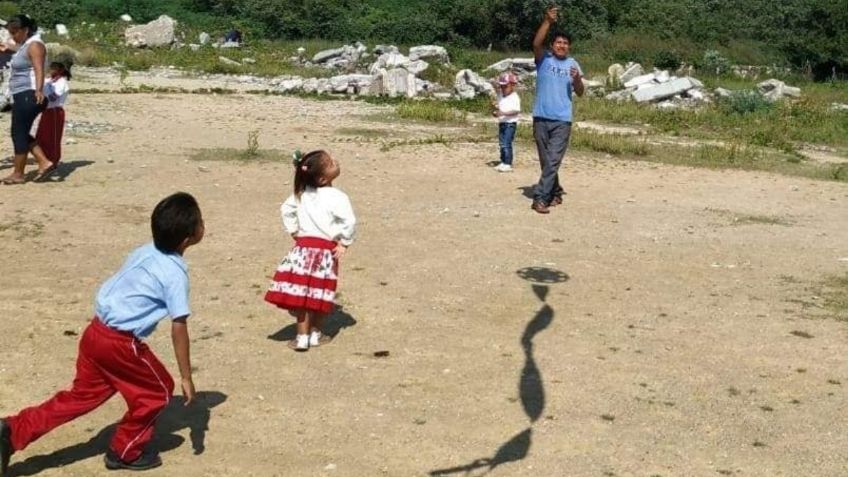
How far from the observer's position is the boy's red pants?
14.6ft

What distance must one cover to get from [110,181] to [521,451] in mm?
7382

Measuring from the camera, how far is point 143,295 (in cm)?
446

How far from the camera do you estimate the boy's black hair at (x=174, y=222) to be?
176 inches

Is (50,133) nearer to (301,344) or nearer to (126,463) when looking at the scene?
(301,344)

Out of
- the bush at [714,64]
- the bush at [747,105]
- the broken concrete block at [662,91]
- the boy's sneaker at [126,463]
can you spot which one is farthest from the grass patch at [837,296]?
the bush at [714,64]

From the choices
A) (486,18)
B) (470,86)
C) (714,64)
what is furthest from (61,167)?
(486,18)

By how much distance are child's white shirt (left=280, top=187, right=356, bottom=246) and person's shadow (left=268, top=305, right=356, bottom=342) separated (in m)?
0.64

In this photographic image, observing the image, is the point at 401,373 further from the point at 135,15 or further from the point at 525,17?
the point at 135,15

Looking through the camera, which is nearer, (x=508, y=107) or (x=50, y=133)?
(x=50, y=133)

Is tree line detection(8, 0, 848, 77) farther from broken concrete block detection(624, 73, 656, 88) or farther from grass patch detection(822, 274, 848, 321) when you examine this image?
grass patch detection(822, 274, 848, 321)

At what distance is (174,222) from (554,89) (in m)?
6.69

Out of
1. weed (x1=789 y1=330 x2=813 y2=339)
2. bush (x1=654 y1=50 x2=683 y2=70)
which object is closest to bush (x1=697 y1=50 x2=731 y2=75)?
bush (x1=654 y1=50 x2=683 y2=70)

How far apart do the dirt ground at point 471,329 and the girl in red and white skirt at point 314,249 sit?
0.90 ft

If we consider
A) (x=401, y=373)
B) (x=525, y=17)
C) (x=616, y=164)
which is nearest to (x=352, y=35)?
(x=525, y=17)
